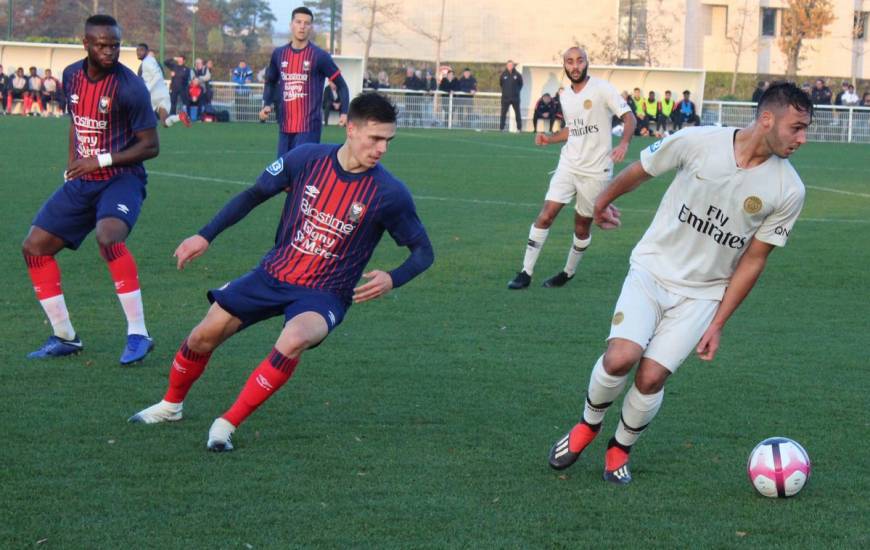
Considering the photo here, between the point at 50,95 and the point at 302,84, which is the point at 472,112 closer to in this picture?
the point at 50,95

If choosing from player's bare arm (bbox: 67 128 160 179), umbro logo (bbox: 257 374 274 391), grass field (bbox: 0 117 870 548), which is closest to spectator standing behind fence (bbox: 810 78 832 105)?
grass field (bbox: 0 117 870 548)

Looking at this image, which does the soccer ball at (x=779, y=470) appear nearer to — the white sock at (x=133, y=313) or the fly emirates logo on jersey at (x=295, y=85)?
the white sock at (x=133, y=313)

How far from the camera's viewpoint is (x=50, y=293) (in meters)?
7.71

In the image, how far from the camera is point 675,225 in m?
5.59

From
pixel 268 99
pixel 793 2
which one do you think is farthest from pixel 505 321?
pixel 793 2

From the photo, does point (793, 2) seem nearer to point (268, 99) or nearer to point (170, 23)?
point (170, 23)

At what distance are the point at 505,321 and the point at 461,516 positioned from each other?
14.6 feet

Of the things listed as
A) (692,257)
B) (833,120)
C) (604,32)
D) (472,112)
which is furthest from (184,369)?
(604,32)

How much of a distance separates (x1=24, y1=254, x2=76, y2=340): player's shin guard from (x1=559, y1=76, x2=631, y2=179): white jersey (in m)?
5.29

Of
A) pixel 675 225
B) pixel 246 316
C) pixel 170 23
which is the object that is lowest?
pixel 246 316

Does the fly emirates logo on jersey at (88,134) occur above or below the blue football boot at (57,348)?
above

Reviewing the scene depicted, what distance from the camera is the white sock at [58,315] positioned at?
767 cm

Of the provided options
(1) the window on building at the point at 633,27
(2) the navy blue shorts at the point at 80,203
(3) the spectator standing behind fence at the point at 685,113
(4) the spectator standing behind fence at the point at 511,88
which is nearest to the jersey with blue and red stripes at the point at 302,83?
(2) the navy blue shorts at the point at 80,203

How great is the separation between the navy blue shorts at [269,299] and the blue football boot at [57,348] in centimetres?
221
